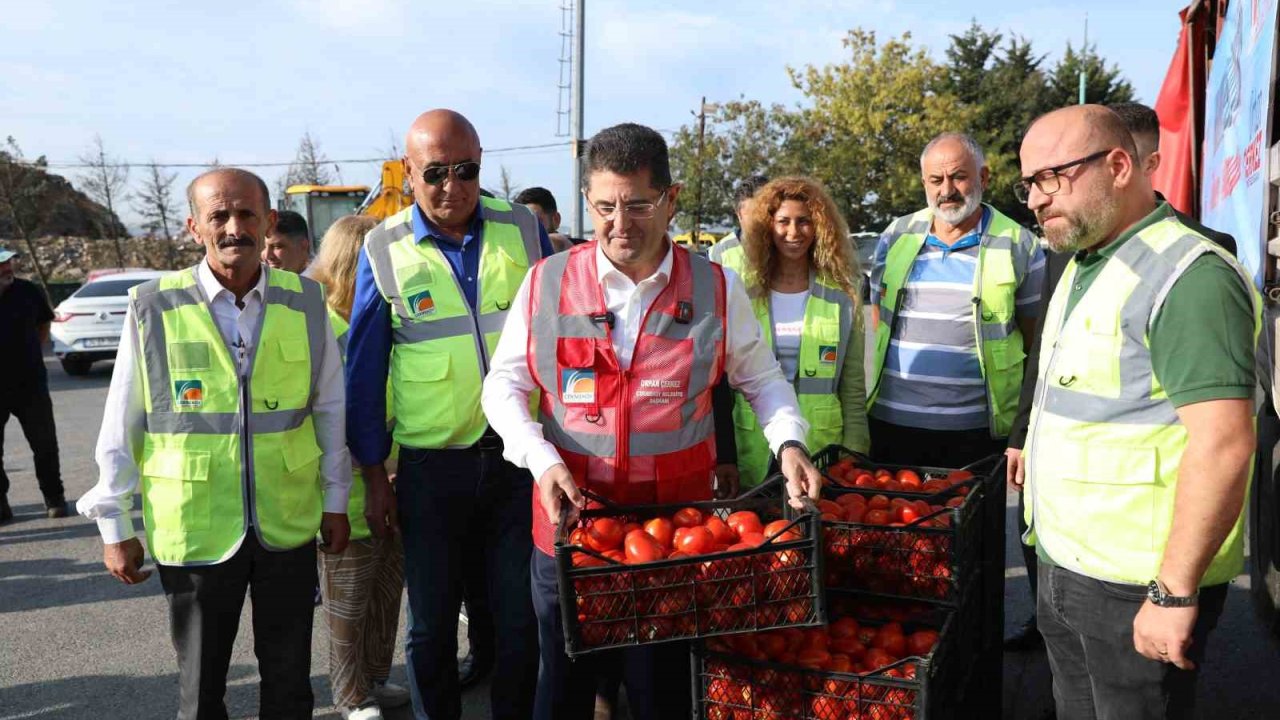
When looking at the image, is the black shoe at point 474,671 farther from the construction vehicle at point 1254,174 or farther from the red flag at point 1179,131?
the red flag at point 1179,131

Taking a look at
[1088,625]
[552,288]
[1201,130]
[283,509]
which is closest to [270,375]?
[283,509]

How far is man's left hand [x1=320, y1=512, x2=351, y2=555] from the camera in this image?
325cm

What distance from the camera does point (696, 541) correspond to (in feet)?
7.61

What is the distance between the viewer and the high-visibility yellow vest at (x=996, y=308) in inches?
155

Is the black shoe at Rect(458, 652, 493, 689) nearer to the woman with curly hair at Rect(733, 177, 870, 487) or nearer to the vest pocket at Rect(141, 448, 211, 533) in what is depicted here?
the woman with curly hair at Rect(733, 177, 870, 487)

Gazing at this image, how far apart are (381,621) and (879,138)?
31.8 m

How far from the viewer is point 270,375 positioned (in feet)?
9.95

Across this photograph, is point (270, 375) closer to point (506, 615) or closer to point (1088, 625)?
point (506, 615)

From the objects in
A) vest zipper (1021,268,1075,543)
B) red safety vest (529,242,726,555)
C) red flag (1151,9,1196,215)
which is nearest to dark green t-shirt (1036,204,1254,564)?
vest zipper (1021,268,1075,543)

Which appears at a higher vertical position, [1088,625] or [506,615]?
[1088,625]

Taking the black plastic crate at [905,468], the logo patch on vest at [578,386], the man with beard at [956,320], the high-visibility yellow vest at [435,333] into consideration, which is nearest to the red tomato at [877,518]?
the black plastic crate at [905,468]

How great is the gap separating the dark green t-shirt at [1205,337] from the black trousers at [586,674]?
4.82 ft

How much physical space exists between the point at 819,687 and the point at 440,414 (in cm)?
153

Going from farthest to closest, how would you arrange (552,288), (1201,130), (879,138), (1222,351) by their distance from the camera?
(879,138)
(1201,130)
(552,288)
(1222,351)
